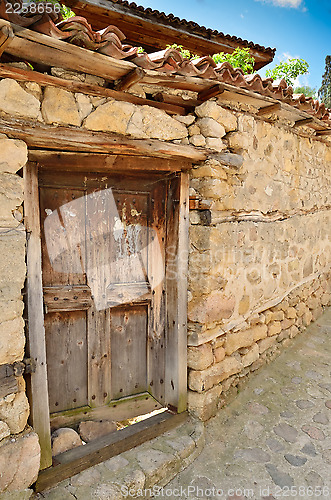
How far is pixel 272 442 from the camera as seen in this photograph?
2.57 metres

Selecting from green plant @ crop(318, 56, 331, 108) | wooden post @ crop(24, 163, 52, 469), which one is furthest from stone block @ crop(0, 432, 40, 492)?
green plant @ crop(318, 56, 331, 108)

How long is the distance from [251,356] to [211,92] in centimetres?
235

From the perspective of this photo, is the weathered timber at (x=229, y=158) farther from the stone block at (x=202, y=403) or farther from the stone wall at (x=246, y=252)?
the stone block at (x=202, y=403)

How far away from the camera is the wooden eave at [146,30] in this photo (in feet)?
15.0

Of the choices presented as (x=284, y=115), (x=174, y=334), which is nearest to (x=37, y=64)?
(x=174, y=334)

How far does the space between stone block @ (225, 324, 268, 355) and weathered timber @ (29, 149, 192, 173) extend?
A: 152 centimetres

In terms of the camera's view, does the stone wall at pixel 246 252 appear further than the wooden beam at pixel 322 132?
No

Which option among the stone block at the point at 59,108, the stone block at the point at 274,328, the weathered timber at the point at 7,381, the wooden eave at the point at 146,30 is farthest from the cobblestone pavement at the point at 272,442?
the wooden eave at the point at 146,30

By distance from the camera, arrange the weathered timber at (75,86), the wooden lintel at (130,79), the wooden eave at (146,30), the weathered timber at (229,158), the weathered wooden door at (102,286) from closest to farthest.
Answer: the weathered timber at (75,86)
the wooden lintel at (130,79)
the weathered wooden door at (102,286)
the weathered timber at (229,158)
the wooden eave at (146,30)

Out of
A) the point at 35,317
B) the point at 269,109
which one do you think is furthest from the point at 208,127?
the point at 35,317

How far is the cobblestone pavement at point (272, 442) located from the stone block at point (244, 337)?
0.40 meters

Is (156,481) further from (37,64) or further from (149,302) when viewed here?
(37,64)

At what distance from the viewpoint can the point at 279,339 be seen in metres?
3.66

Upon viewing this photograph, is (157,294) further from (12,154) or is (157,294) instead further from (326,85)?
(326,85)
